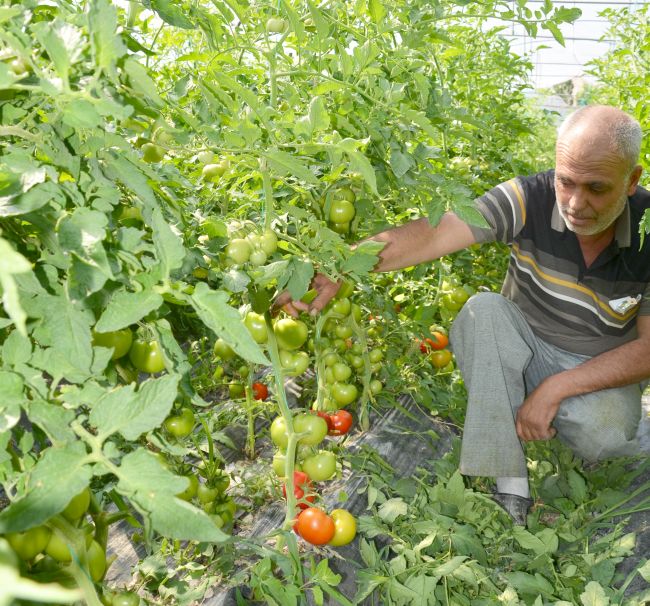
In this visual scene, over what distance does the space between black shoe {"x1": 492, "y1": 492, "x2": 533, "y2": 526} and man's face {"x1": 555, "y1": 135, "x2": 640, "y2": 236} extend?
2.44 ft

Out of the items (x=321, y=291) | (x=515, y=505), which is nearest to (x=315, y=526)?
(x=321, y=291)

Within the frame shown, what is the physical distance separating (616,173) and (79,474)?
1.49 m

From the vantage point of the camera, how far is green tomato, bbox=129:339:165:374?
714 mm

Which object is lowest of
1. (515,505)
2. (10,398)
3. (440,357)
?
(515,505)

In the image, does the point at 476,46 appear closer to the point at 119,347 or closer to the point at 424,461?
the point at 424,461

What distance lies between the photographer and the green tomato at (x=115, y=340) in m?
0.66

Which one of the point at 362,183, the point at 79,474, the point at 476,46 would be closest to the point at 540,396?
the point at 362,183

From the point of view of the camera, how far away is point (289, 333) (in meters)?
1.16

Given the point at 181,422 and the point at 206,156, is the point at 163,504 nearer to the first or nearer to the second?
the point at 181,422

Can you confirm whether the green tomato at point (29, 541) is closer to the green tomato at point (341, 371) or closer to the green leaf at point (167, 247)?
the green leaf at point (167, 247)

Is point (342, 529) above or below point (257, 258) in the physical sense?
below

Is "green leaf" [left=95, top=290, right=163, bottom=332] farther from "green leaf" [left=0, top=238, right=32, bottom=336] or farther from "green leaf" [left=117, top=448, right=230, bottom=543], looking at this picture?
"green leaf" [left=0, top=238, right=32, bottom=336]

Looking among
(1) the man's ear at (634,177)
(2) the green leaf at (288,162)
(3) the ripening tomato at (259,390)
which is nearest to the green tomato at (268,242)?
→ (2) the green leaf at (288,162)

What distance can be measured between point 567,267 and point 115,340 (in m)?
1.40
